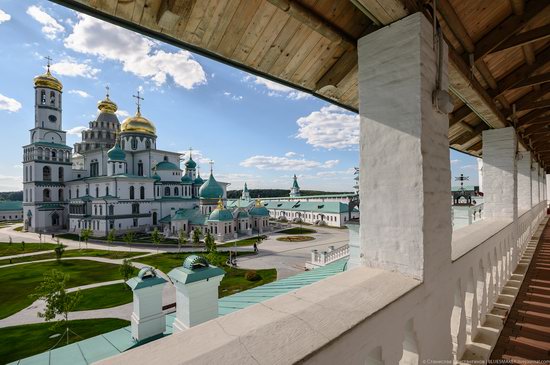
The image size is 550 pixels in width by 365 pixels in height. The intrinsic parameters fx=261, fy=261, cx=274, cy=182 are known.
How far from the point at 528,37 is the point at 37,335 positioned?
17502mm

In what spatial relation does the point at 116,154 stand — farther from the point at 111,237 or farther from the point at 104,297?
the point at 104,297

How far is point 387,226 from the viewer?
2.32 m

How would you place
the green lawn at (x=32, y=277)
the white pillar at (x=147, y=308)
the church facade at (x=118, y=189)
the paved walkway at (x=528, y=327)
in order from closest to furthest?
the paved walkway at (x=528, y=327) < the white pillar at (x=147, y=308) < the green lawn at (x=32, y=277) < the church facade at (x=118, y=189)

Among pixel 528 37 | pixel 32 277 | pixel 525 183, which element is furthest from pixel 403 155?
pixel 32 277

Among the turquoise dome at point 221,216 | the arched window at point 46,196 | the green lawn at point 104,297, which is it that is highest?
Result: the arched window at point 46,196

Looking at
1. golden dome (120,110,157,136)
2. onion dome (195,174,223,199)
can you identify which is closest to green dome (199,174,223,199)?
onion dome (195,174,223,199)

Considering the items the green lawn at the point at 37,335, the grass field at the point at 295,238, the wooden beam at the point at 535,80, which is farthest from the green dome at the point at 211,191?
the wooden beam at the point at 535,80

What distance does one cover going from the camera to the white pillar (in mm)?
3965

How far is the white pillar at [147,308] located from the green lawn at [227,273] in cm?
1120

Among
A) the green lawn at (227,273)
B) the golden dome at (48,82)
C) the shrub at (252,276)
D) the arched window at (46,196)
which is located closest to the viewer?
the green lawn at (227,273)

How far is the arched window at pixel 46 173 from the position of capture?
41.4m

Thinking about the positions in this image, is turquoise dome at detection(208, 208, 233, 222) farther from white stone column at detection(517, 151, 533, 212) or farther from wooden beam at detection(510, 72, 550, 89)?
wooden beam at detection(510, 72, 550, 89)

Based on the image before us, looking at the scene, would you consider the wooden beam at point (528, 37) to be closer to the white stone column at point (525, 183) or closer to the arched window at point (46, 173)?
the white stone column at point (525, 183)

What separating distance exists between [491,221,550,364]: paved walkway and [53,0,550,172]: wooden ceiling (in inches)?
131
